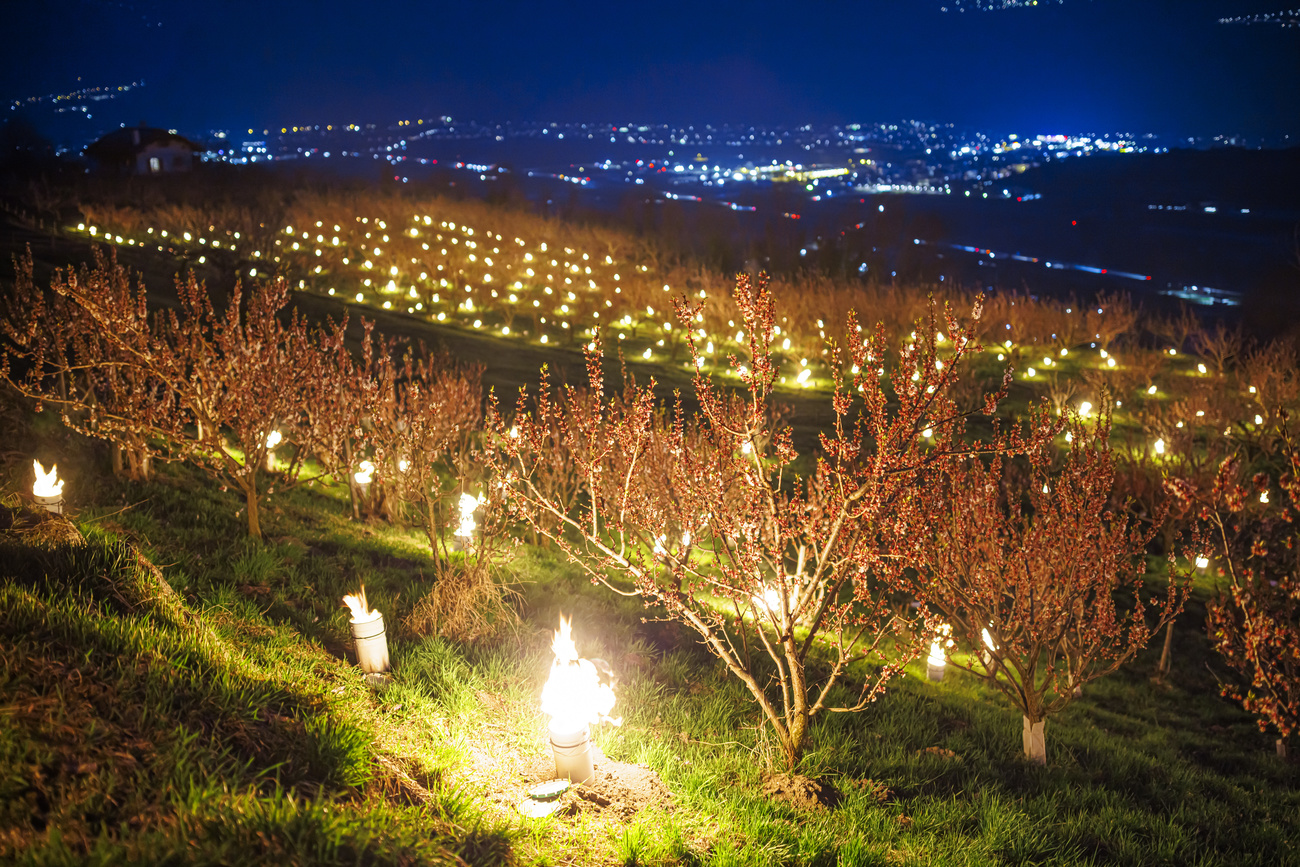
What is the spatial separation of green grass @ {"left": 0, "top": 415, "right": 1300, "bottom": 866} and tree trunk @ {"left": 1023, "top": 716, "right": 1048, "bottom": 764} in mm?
113

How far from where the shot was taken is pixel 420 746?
4098 mm

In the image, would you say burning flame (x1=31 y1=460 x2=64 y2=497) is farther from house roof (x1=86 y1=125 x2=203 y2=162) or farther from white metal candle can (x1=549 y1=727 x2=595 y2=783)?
house roof (x1=86 y1=125 x2=203 y2=162)

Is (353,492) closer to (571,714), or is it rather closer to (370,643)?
(370,643)

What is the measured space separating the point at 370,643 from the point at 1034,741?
5.00 meters

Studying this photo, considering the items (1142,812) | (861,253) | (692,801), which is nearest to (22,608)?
(692,801)

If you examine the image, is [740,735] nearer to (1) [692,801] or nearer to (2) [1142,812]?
(1) [692,801]

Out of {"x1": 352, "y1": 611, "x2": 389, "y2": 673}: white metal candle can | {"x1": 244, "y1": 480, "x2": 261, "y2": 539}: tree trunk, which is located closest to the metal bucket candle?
{"x1": 352, "y1": 611, "x2": 389, "y2": 673}: white metal candle can

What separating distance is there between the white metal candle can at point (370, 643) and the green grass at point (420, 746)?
167mm

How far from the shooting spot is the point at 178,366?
7.20 m

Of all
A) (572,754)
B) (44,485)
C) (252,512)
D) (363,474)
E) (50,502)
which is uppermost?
(44,485)

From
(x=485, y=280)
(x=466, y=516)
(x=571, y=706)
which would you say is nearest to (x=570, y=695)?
(x=571, y=706)

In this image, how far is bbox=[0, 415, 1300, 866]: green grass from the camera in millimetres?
2684

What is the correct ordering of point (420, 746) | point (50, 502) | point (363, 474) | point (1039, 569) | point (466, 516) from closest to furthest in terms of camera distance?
point (420, 746) → point (1039, 569) → point (50, 502) → point (466, 516) → point (363, 474)

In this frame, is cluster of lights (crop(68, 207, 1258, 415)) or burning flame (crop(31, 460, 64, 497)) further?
cluster of lights (crop(68, 207, 1258, 415))
